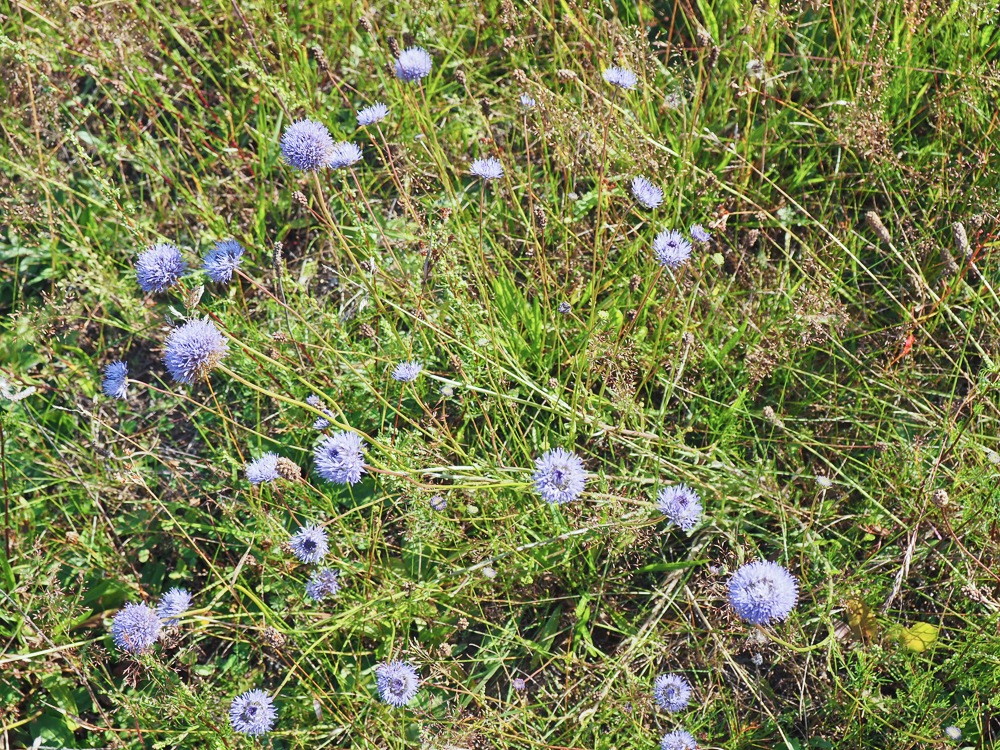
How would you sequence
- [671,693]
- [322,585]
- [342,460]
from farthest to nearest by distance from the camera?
[322,585]
[671,693]
[342,460]

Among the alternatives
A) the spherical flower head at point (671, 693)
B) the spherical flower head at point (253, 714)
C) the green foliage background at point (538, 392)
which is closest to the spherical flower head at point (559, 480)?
the green foliage background at point (538, 392)

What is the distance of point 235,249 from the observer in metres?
2.39

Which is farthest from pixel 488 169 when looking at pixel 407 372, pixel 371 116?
pixel 407 372

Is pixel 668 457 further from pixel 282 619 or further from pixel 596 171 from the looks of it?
pixel 282 619

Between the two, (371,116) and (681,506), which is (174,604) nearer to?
(681,506)

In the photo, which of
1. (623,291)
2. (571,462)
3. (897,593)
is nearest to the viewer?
(571,462)

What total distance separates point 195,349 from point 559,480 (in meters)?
0.87

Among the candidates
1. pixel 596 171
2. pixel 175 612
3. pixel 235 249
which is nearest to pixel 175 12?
pixel 235 249

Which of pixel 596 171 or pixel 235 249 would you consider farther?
pixel 596 171

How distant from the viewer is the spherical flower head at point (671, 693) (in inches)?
79.9

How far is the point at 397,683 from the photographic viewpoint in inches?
81.9

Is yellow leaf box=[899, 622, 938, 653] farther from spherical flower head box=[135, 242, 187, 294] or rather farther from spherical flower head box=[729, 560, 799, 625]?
spherical flower head box=[135, 242, 187, 294]

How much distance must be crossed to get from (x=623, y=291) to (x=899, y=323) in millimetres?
858

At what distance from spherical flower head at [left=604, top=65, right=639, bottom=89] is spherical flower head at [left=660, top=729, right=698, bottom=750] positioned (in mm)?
1772
